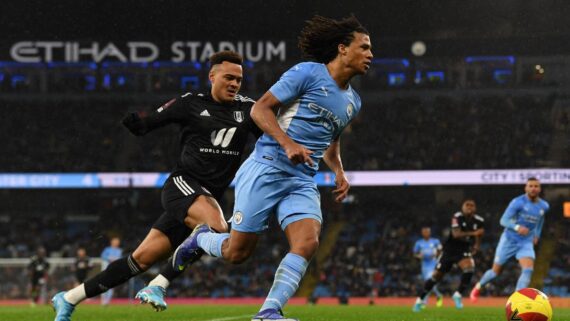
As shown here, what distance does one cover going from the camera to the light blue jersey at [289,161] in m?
5.48

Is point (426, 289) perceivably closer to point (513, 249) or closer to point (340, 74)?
point (513, 249)

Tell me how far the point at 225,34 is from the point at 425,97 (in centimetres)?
740

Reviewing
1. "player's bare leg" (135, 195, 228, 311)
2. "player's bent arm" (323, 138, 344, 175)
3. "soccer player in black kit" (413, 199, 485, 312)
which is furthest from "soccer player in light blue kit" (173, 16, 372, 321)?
"soccer player in black kit" (413, 199, 485, 312)

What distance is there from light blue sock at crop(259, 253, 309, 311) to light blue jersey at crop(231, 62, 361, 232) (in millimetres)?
268

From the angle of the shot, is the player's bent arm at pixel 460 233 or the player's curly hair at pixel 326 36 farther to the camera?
the player's bent arm at pixel 460 233

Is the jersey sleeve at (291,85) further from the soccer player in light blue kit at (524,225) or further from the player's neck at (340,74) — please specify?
the soccer player in light blue kit at (524,225)

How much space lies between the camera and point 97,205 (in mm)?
32344

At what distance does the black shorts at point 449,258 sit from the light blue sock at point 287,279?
11.3 metres

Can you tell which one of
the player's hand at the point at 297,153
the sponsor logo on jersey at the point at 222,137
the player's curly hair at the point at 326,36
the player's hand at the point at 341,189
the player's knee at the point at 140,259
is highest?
the player's curly hair at the point at 326,36

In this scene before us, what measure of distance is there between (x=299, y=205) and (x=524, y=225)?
1015 cm

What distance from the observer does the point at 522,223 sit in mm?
14828

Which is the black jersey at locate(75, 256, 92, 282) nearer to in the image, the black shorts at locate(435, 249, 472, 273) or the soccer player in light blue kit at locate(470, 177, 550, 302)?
the black shorts at locate(435, 249, 472, 273)

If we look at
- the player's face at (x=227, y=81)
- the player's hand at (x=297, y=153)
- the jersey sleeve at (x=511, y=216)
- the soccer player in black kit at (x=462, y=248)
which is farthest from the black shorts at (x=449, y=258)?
the player's hand at (x=297, y=153)

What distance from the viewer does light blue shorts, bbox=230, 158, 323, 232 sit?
5496 millimetres
